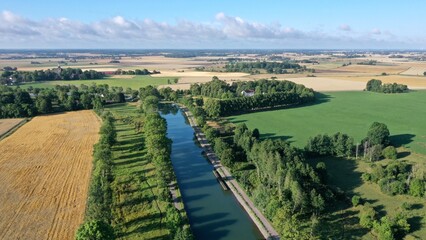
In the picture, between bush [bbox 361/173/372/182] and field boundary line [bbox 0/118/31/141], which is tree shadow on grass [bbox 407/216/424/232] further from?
field boundary line [bbox 0/118/31/141]

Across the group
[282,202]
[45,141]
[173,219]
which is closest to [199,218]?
[173,219]

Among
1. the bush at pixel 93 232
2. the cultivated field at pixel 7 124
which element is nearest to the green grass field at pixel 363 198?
the bush at pixel 93 232

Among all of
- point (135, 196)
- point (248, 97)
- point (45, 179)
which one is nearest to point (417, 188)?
point (135, 196)

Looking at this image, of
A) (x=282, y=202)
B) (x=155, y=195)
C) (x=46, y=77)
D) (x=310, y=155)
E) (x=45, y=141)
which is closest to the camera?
(x=282, y=202)

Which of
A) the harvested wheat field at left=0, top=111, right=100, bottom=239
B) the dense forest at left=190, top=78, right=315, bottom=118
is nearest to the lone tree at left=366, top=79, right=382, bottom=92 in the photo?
the dense forest at left=190, top=78, right=315, bottom=118

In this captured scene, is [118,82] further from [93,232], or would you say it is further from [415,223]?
[415,223]

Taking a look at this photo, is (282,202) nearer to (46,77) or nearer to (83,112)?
(83,112)

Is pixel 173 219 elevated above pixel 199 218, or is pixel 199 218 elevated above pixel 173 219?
pixel 173 219

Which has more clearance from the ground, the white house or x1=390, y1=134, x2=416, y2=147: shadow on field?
the white house
